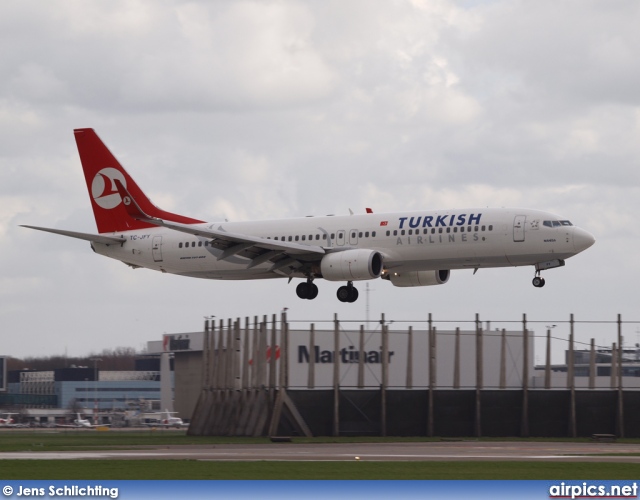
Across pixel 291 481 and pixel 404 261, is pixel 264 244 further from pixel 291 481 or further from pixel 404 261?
pixel 291 481

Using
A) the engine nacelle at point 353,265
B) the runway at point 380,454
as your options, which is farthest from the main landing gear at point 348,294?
the runway at point 380,454

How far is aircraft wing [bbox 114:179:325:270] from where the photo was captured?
6531 cm

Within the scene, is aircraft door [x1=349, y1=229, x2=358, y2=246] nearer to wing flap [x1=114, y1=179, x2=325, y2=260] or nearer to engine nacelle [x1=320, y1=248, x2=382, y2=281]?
engine nacelle [x1=320, y1=248, x2=382, y2=281]

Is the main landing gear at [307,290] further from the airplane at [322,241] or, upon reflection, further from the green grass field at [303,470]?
the green grass field at [303,470]

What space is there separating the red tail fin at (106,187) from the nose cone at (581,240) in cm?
2567

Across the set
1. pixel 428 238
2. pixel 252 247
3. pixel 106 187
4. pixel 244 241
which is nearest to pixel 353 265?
pixel 428 238

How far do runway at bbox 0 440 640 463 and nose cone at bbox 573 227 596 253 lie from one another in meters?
12.9

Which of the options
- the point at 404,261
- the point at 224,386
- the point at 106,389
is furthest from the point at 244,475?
the point at 106,389

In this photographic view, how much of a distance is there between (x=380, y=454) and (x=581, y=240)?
2178 cm

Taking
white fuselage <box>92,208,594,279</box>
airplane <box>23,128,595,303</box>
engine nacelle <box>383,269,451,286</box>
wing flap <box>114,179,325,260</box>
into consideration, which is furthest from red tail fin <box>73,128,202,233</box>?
engine nacelle <box>383,269,451,286</box>

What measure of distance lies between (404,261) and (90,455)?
2526 centimetres

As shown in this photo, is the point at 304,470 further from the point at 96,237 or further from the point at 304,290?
the point at 96,237

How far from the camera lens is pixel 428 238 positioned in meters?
62.8

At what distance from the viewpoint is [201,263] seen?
7206 centimetres
